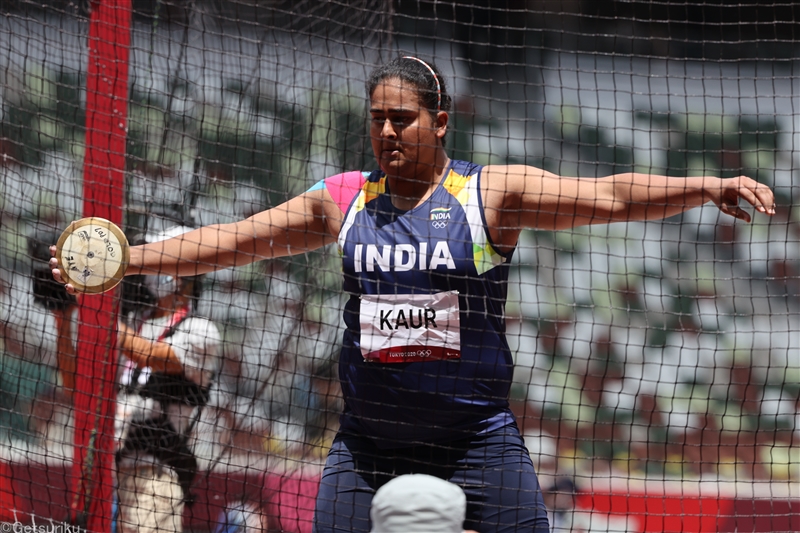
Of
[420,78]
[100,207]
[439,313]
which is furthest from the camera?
[100,207]

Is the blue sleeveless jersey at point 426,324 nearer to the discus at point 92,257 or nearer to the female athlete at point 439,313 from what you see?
the female athlete at point 439,313

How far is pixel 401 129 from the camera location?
9.34 feet

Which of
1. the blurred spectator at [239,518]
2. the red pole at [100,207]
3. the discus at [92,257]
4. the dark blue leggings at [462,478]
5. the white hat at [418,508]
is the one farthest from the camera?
the blurred spectator at [239,518]

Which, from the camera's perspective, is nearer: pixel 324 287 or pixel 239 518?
pixel 324 287

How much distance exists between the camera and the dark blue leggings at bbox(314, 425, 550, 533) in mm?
2734

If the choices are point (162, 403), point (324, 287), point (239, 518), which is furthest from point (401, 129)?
point (239, 518)

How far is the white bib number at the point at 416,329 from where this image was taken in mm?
2779

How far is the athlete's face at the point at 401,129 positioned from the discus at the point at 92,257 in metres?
0.95

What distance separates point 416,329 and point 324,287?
1404 millimetres

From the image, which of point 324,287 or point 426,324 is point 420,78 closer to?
point 426,324

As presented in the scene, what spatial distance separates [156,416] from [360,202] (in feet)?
7.05
